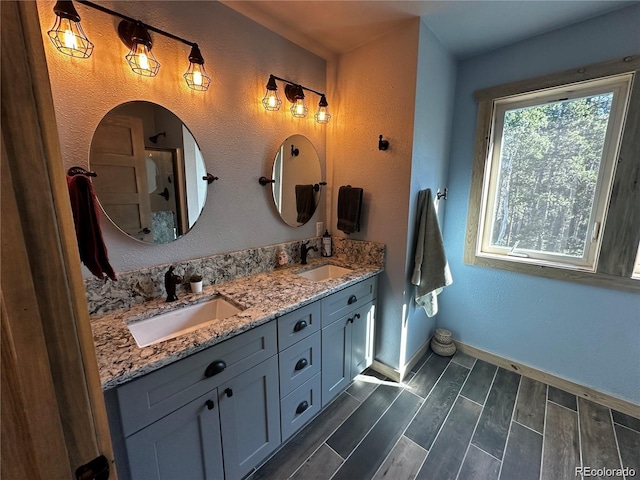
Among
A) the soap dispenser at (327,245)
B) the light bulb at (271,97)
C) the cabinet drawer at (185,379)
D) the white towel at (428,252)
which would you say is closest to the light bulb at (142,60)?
the light bulb at (271,97)

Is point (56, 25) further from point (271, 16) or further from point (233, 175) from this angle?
point (271, 16)

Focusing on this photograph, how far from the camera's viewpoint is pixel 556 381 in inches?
73.9

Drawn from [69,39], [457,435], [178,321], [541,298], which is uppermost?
[69,39]

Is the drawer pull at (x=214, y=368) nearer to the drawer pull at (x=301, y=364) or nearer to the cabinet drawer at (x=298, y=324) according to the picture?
the cabinet drawer at (x=298, y=324)

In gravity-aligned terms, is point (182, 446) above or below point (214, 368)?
below

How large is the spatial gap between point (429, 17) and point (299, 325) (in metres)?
1.93

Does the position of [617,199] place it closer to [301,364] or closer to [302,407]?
[301,364]

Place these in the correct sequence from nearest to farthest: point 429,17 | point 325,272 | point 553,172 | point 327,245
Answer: point 429,17 < point 553,172 < point 325,272 < point 327,245

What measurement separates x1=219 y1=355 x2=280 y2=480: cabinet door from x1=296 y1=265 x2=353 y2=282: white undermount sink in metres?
0.79

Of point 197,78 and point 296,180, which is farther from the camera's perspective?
point 296,180

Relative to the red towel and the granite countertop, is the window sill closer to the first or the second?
the granite countertop

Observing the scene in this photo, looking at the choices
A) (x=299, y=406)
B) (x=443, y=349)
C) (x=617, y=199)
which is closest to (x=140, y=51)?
(x=299, y=406)

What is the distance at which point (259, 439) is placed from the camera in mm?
1245

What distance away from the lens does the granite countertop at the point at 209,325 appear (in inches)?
33.5
